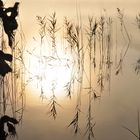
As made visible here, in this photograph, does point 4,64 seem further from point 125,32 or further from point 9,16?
point 125,32

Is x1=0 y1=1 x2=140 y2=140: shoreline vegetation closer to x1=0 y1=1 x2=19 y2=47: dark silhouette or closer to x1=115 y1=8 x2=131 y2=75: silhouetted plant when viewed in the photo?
x1=115 y1=8 x2=131 y2=75: silhouetted plant

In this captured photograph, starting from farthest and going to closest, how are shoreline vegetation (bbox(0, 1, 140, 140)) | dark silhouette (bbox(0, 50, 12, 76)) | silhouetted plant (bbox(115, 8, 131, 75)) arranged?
silhouetted plant (bbox(115, 8, 131, 75)) → shoreline vegetation (bbox(0, 1, 140, 140)) → dark silhouette (bbox(0, 50, 12, 76))

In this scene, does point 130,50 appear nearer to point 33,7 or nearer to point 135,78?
point 135,78

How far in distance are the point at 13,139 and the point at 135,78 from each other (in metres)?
1.27

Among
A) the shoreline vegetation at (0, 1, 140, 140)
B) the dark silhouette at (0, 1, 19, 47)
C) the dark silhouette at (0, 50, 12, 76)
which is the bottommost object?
the shoreline vegetation at (0, 1, 140, 140)

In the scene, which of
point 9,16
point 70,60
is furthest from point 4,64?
point 70,60

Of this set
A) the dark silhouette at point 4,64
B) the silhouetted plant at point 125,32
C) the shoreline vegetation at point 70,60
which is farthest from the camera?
the silhouetted plant at point 125,32

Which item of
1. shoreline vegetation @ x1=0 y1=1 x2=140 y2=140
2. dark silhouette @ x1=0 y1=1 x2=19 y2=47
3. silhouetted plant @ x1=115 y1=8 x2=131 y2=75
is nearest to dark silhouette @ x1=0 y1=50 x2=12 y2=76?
dark silhouette @ x1=0 y1=1 x2=19 y2=47

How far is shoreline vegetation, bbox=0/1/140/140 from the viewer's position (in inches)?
196

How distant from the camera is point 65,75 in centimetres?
524

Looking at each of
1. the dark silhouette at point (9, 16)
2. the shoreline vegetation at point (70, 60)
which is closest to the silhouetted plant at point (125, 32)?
the shoreline vegetation at point (70, 60)

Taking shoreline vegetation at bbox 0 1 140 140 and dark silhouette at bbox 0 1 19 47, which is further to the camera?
shoreline vegetation at bbox 0 1 140 140

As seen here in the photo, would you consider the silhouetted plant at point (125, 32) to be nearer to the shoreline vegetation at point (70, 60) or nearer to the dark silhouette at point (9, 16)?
the shoreline vegetation at point (70, 60)

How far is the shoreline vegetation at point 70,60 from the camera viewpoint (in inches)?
196
